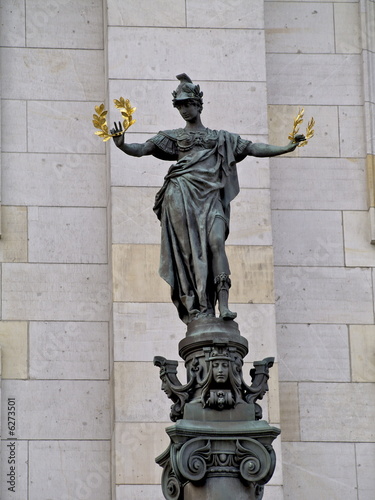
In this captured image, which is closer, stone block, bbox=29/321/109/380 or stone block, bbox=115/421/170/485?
stone block, bbox=115/421/170/485

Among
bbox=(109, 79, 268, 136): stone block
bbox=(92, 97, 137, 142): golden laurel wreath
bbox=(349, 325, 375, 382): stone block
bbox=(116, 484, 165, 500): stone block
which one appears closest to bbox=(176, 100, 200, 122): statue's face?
bbox=(92, 97, 137, 142): golden laurel wreath

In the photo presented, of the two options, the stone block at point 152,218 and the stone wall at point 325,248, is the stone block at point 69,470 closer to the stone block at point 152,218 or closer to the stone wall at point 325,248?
the stone wall at point 325,248

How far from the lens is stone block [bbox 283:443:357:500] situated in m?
24.6

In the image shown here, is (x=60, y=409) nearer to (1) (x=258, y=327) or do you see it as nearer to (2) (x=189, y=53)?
(1) (x=258, y=327)

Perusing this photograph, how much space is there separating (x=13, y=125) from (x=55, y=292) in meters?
2.65

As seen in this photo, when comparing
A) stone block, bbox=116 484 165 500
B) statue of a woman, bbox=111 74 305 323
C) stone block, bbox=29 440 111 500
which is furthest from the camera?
stone block, bbox=29 440 111 500

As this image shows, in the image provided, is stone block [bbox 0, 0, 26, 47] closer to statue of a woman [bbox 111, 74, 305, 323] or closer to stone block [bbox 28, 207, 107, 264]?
stone block [bbox 28, 207, 107, 264]

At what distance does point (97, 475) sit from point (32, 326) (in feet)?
7.60

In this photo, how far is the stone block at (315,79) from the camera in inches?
1053

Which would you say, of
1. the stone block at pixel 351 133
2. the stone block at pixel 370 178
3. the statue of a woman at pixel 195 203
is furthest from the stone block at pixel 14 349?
the stone block at pixel 351 133

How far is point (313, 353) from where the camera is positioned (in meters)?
25.4

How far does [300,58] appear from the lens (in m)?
27.0

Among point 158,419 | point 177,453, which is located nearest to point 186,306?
point 177,453

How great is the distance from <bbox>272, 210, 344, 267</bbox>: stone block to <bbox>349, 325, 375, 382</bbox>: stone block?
106 cm
